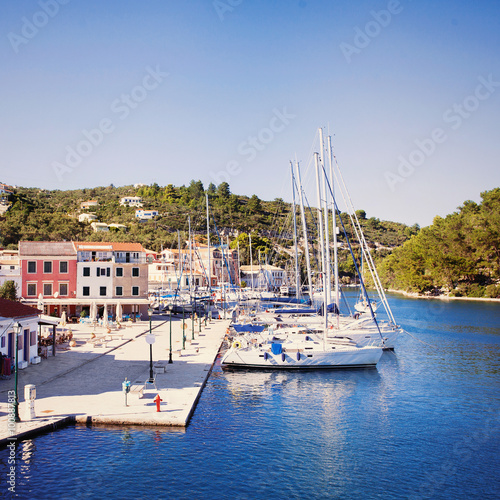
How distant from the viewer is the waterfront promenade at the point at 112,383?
2158 cm

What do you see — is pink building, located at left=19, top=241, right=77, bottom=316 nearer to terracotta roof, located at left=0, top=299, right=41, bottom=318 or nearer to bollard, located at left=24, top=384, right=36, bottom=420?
terracotta roof, located at left=0, top=299, right=41, bottom=318

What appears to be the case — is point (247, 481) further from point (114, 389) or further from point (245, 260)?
point (245, 260)

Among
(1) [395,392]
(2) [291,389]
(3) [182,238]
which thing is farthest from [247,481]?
(3) [182,238]

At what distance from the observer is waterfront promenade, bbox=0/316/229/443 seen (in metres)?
21.6

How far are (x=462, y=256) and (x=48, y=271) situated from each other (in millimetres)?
91895

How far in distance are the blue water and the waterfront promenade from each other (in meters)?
0.82

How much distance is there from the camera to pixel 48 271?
5494cm

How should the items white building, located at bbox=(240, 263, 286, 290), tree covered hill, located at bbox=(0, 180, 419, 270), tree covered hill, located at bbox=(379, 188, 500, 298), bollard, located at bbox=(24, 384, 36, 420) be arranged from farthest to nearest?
white building, located at bbox=(240, 263, 286, 290) → tree covered hill, located at bbox=(0, 180, 419, 270) → tree covered hill, located at bbox=(379, 188, 500, 298) → bollard, located at bbox=(24, 384, 36, 420)

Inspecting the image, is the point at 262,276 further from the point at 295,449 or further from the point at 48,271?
the point at 295,449

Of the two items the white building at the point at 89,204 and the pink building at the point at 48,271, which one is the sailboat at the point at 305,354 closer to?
the pink building at the point at 48,271

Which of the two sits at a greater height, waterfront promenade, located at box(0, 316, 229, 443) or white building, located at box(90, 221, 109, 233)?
white building, located at box(90, 221, 109, 233)

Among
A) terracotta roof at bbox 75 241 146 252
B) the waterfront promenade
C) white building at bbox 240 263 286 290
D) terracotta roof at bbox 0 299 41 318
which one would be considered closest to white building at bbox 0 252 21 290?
terracotta roof at bbox 75 241 146 252

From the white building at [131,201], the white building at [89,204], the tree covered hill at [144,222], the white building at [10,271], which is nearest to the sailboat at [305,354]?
the white building at [10,271]

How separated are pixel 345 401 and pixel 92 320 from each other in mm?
33547
